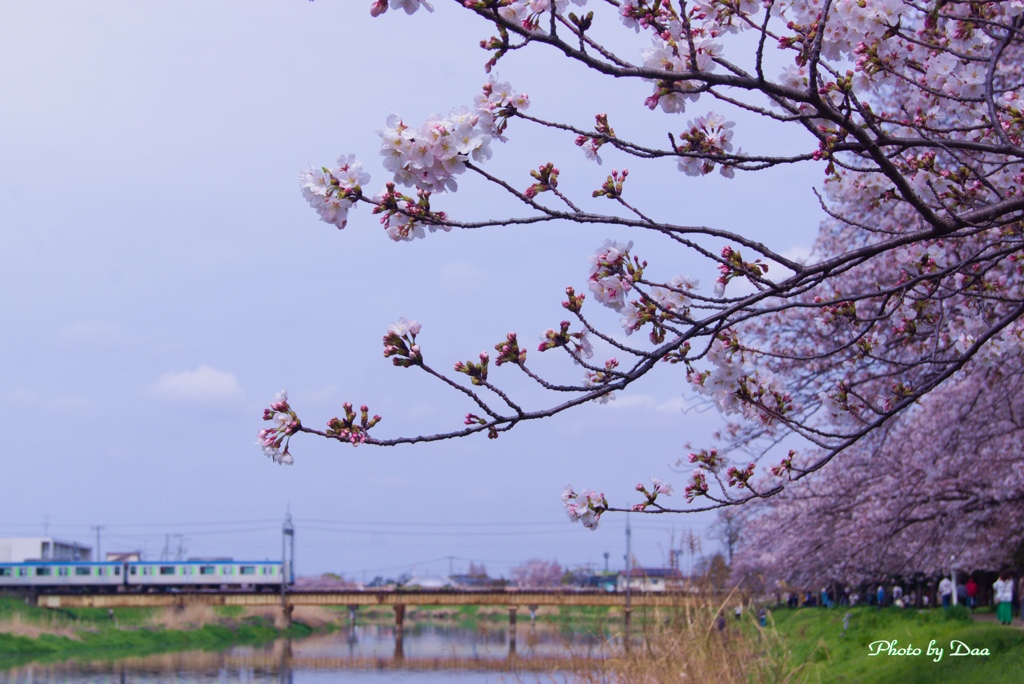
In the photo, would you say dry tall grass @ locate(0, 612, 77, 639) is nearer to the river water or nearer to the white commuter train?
the river water

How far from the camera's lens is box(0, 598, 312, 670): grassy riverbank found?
1389 inches

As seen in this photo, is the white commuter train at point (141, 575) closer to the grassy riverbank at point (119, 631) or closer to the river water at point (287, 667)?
the grassy riverbank at point (119, 631)

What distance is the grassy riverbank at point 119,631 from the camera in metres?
35.3

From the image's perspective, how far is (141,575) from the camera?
50.0 m

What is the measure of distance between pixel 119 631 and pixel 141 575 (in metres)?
9.13

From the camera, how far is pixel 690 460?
5.52 meters

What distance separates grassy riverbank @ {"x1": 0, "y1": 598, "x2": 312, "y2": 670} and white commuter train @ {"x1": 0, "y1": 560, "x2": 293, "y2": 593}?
1652mm

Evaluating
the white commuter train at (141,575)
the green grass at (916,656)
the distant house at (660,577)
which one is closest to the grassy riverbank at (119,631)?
the white commuter train at (141,575)

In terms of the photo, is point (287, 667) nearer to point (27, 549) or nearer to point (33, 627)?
point (33, 627)

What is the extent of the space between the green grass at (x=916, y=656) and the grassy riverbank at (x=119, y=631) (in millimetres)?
23521


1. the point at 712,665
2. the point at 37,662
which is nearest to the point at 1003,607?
the point at 712,665

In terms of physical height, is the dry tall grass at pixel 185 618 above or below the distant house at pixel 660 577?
below

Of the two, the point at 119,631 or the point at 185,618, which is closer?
the point at 119,631

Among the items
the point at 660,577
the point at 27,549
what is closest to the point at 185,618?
the point at 27,549
